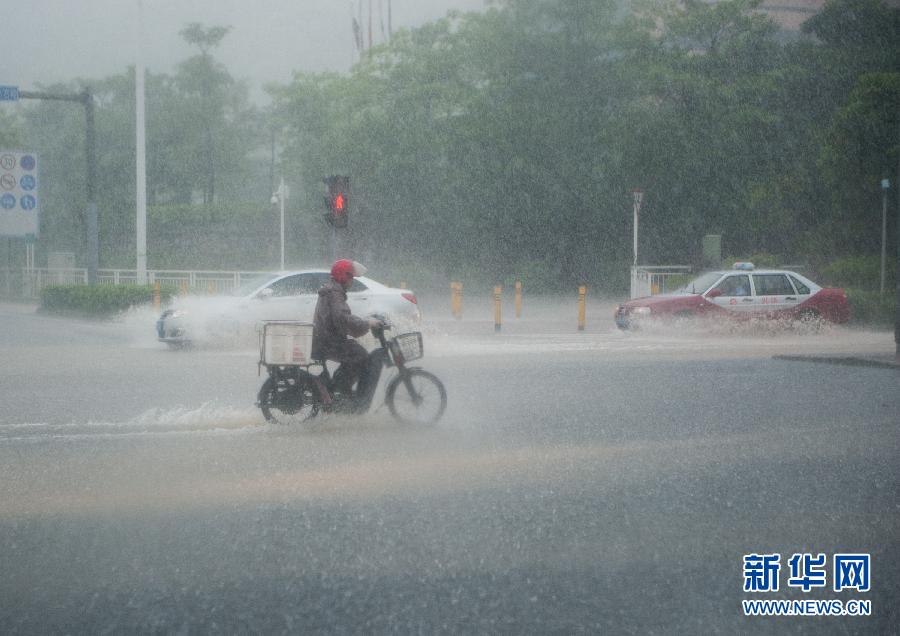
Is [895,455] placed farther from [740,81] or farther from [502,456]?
[740,81]

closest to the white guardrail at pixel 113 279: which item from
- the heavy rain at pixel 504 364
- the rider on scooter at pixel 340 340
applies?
the heavy rain at pixel 504 364

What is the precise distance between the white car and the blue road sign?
1017cm

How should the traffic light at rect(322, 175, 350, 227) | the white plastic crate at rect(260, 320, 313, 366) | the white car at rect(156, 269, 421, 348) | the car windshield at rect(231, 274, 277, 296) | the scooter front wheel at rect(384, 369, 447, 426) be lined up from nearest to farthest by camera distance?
the white plastic crate at rect(260, 320, 313, 366) → the scooter front wheel at rect(384, 369, 447, 426) → the white car at rect(156, 269, 421, 348) → the car windshield at rect(231, 274, 277, 296) → the traffic light at rect(322, 175, 350, 227)

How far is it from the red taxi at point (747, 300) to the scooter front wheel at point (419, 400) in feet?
41.7

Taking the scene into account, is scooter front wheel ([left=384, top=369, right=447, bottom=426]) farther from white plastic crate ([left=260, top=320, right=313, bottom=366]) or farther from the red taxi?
the red taxi

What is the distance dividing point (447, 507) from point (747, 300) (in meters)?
16.7

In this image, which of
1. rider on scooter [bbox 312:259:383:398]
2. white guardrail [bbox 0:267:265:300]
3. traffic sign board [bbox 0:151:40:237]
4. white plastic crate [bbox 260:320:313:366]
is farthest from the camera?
white guardrail [bbox 0:267:265:300]

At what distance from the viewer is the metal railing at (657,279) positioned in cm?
3197

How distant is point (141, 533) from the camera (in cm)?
595

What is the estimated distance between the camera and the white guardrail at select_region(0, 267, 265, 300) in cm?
3347

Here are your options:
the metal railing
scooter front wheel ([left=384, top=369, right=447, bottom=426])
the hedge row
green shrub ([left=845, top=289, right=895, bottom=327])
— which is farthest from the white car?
the metal railing

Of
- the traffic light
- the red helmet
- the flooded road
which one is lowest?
the flooded road

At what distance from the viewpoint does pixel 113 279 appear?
39.0m

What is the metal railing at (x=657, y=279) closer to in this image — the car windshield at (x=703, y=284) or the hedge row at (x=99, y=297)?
the car windshield at (x=703, y=284)
